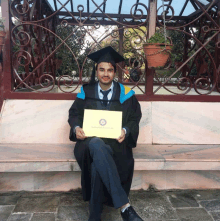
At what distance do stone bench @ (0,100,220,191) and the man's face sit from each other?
86 cm

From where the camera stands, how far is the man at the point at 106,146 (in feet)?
7.15

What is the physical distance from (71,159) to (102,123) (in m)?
0.51

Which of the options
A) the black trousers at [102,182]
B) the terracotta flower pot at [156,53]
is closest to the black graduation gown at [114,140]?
the black trousers at [102,182]

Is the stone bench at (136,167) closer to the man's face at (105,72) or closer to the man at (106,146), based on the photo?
the man at (106,146)

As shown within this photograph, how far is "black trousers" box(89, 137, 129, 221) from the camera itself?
215cm

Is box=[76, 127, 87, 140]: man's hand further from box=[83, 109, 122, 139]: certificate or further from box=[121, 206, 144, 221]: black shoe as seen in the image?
box=[121, 206, 144, 221]: black shoe

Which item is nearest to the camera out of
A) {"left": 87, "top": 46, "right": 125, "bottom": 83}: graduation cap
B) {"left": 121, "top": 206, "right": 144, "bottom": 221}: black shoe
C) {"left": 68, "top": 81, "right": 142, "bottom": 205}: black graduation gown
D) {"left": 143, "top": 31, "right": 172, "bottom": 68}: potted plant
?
{"left": 121, "top": 206, "right": 144, "bottom": 221}: black shoe

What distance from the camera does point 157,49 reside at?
290 cm

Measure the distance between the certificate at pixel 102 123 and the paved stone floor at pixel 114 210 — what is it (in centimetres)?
78

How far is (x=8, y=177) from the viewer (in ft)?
9.44

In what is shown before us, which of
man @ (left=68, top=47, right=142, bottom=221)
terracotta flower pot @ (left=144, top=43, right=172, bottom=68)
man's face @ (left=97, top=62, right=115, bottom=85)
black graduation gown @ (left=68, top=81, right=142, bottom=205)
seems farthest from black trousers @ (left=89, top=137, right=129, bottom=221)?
terracotta flower pot @ (left=144, top=43, right=172, bottom=68)

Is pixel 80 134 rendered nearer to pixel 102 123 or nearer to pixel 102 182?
pixel 102 123

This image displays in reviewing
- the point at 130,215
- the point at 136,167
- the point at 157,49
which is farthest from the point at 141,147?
the point at 157,49

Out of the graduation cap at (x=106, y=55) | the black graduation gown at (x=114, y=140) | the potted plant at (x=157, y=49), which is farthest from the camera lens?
the potted plant at (x=157, y=49)
